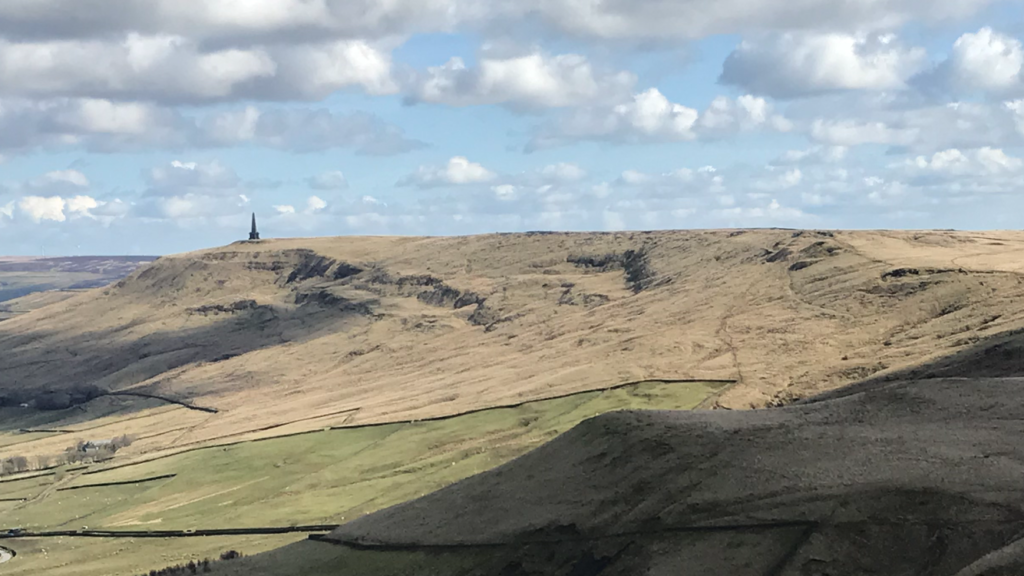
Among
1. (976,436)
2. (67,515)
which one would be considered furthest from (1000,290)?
(67,515)

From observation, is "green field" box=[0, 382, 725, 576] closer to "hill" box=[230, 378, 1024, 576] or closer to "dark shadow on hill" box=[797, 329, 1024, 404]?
"dark shadow on hill" box=[797, 329, 1024, 404]

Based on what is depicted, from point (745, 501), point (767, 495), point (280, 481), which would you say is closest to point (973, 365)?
point (767, 495)

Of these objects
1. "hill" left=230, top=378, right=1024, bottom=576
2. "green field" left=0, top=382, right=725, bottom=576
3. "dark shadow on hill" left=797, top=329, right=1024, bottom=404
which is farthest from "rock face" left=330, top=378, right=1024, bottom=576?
"green field" left=0, top=382, right=725, bottom=576

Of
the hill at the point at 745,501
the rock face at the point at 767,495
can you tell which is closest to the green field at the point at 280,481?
the hill at the point at 745,501

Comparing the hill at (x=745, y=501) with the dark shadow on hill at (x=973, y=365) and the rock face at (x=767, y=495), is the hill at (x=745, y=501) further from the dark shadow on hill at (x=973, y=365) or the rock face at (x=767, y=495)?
the dark shadow on hill at (x=973, y=365)

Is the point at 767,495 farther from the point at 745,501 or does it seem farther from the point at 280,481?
the point at 280,481

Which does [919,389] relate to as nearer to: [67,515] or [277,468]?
[277,468]
